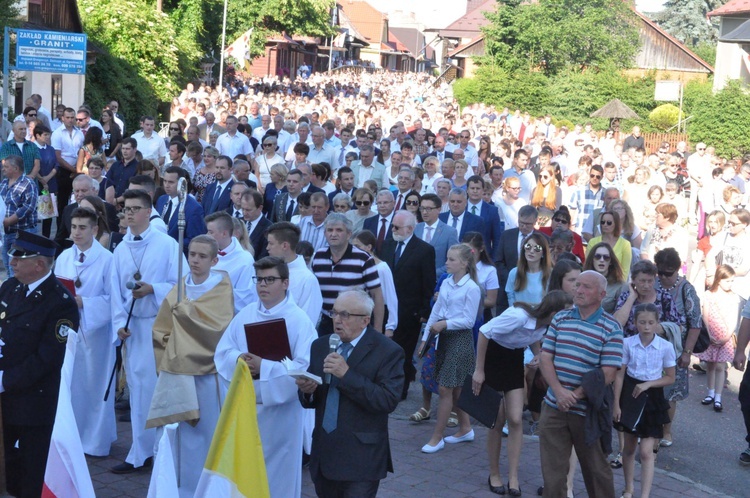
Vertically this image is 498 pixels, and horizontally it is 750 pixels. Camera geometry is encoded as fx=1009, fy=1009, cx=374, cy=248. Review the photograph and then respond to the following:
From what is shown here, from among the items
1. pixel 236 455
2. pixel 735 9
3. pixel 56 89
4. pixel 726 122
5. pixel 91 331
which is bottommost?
pixel 236 455

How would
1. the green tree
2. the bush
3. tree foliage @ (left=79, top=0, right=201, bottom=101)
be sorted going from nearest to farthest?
1. tree foliage @ (left=79, top=0, right=201, bottom=101)
2. the bush
3. the green tree

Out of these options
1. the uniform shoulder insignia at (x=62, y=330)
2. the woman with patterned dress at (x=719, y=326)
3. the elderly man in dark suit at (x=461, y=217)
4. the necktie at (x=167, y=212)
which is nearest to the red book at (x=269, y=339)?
the uniform shoulder insignia at (x=62, y=330)

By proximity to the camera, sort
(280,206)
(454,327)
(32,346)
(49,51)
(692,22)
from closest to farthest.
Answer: (32,346) → (454,327) → (280,206) → (49,51) → (692,22)

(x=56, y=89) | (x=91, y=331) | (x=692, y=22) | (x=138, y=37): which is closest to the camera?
(x=91, y=331)

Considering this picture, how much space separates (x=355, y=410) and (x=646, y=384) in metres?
2.80

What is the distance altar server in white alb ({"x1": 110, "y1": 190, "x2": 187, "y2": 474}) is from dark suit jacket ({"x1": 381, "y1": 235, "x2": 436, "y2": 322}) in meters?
2.46

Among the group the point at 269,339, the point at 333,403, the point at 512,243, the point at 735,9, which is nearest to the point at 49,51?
the point at 512,243

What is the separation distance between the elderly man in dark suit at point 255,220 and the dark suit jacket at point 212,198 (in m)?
2.04

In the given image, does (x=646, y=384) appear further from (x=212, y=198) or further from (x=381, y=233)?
(x=212, y=198)

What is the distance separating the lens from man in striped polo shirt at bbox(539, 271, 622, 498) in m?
6.47

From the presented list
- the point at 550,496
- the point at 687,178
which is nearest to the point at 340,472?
the point at 550,496

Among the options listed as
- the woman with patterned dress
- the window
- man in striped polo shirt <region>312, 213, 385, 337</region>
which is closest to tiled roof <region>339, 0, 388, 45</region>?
the window

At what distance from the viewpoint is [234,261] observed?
7.70 m

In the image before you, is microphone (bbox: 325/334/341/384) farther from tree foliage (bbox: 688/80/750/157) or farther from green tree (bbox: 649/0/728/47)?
green tree (bbox: 649/0/728/47)
